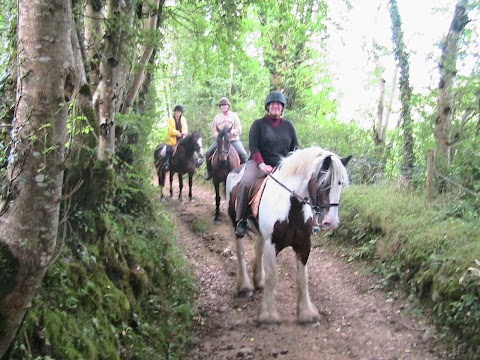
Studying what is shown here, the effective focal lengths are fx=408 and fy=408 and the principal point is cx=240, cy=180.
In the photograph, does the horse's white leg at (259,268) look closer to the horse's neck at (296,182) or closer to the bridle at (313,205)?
the bridle at (313,205)

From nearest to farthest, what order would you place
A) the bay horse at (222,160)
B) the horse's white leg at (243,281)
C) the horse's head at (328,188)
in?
the horse's head at (328,188)
the horse's white leg at (243,281)
the bay horse at (222,160)

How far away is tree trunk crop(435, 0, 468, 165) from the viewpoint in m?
8.52

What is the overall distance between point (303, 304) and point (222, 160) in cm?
517

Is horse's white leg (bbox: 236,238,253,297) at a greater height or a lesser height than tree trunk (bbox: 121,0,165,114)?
lesser

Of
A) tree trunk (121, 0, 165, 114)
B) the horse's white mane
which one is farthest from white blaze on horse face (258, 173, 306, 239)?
tree trunk (121, 0, 165, 114)

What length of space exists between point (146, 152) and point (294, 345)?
4318 mm

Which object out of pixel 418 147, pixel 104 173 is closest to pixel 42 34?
pixel 104 173

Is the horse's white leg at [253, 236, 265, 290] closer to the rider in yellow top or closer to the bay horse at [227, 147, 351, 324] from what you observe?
the bay horse at [227, 147, 351, 324]

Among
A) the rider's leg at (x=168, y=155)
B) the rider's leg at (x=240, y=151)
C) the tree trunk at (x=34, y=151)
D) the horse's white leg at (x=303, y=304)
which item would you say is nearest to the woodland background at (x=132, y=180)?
the tree trunk at (x=34, y=151)

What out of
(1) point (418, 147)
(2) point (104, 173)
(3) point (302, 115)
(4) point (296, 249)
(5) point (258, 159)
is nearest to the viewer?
(2) point (104, 173)

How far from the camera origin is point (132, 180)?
649 cm

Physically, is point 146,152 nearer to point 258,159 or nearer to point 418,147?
point 258,159

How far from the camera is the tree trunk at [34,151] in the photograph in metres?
2.20

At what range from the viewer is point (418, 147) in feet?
32.9
